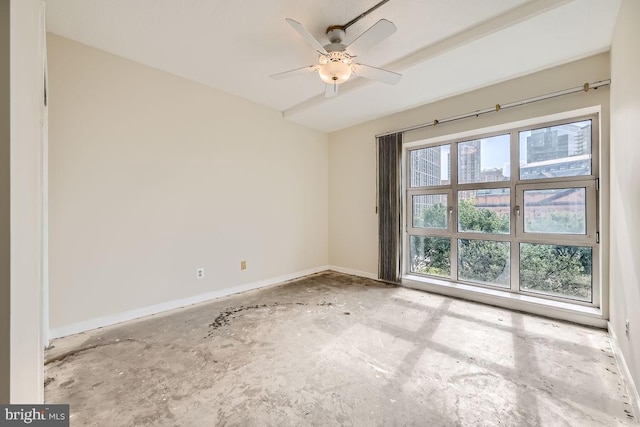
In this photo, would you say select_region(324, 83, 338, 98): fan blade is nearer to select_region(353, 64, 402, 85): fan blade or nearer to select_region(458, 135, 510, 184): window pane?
select_region(353, 64, 402, 85): fan blade

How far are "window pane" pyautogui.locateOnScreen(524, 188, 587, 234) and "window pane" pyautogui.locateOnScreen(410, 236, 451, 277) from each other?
94cm

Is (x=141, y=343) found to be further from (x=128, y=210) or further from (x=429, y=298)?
(x=429, y=298)

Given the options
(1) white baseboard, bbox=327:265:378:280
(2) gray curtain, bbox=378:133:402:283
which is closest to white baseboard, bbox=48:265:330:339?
(1) white baseboard, bbox=327:265:378:280

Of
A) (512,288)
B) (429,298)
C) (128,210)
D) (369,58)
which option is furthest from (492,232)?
(128,210)

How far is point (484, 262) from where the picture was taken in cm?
324

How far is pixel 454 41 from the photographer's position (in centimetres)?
232

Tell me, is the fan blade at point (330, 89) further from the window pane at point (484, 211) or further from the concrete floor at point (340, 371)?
the concrete floor at point (340, 371)

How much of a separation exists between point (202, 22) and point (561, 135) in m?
3.58

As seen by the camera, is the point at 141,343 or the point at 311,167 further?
the point at 311,167

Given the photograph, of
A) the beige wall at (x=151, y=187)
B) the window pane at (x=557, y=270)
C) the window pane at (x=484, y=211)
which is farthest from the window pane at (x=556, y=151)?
the beige wall at (x=151, y=187)

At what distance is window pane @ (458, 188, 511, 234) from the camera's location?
307 cm
